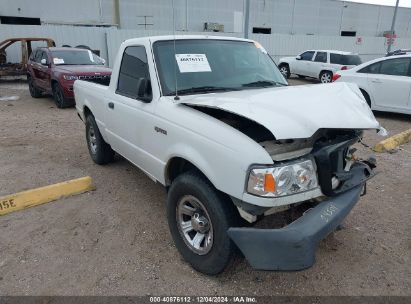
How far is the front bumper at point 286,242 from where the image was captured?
2178 mm

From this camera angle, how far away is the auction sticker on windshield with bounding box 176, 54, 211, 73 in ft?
11.1

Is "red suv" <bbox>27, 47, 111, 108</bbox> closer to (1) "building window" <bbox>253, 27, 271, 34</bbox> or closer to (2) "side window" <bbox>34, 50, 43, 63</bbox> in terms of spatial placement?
(2) "side window" <bbox>34, 50, 43, 63</bbox>

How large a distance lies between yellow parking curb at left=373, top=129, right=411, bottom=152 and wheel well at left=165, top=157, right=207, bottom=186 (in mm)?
4413

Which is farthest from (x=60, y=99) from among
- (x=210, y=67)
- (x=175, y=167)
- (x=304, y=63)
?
(x=304, y=63)

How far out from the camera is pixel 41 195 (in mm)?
4133

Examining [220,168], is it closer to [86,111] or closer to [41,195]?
[41,195]

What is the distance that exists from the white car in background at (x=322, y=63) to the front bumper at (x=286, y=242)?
13.7 meters

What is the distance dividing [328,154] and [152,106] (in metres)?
1.67

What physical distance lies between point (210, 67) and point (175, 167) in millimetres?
1106

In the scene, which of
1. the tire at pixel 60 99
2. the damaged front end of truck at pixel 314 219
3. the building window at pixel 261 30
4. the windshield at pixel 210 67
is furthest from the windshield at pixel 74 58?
the building window at pixel 261 30

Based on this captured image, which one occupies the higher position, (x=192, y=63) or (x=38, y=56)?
(x=192, y=63)

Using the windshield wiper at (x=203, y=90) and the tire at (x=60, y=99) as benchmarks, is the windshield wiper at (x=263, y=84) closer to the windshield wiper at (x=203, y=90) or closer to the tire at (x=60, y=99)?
the windshield wiper at (x=203, y=90)

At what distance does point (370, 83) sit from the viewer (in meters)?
8.66

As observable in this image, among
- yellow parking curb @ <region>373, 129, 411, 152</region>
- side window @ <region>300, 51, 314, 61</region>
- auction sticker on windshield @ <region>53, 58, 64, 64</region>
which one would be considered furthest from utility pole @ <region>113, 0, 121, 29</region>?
yellow parking curb @ <region>373, 129, 411, 152</region>
